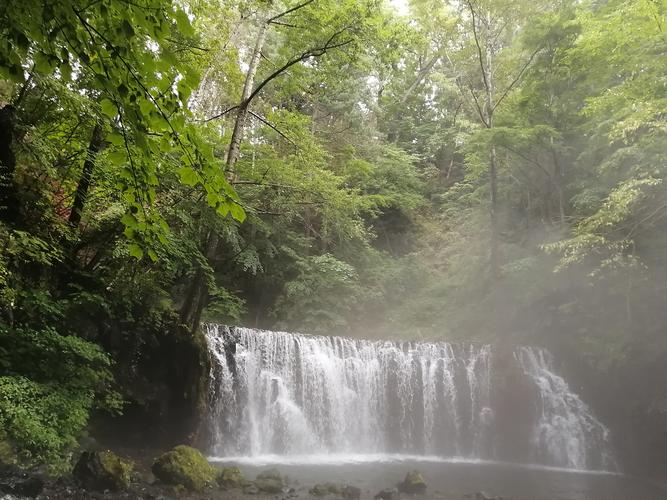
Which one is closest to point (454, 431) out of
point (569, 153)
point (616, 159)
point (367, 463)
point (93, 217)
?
point (367, 463)

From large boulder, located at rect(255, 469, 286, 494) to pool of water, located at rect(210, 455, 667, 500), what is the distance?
0.44 m

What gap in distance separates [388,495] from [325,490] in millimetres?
1257

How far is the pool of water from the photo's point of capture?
9758 mm

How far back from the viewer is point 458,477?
11055 mm

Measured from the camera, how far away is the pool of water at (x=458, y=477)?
9.76 metres

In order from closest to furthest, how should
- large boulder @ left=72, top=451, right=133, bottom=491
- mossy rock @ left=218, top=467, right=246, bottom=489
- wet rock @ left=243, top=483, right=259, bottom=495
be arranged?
large boulder @ left=72, top=451, right=133, bottom=491
wet rock @ left=243, top=483, right=259, bottom=495
mossy rock @ left=218, top=467, right=246, bottom=489

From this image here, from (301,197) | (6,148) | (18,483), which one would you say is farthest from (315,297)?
(6,148)

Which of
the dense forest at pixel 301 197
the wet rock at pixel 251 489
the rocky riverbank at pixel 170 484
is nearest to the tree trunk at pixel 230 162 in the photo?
the dense forest at pixel 301 197

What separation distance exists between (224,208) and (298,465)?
1051 cm

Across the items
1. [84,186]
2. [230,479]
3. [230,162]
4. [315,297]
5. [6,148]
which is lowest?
[230,479]

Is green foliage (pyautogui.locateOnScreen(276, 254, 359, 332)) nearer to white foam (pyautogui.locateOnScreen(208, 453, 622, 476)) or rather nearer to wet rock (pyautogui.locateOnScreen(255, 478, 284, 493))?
white foam (pyautogui.locateOnScreen(208, 453, 622, 476))

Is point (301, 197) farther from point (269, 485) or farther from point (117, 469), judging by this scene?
point (117, 469)

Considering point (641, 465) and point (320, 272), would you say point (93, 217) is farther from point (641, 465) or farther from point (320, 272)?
point (641, 465)

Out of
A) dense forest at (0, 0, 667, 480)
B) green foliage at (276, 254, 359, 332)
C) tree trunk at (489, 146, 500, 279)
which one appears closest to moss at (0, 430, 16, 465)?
dense forest at (0, 0, 667, 480)
